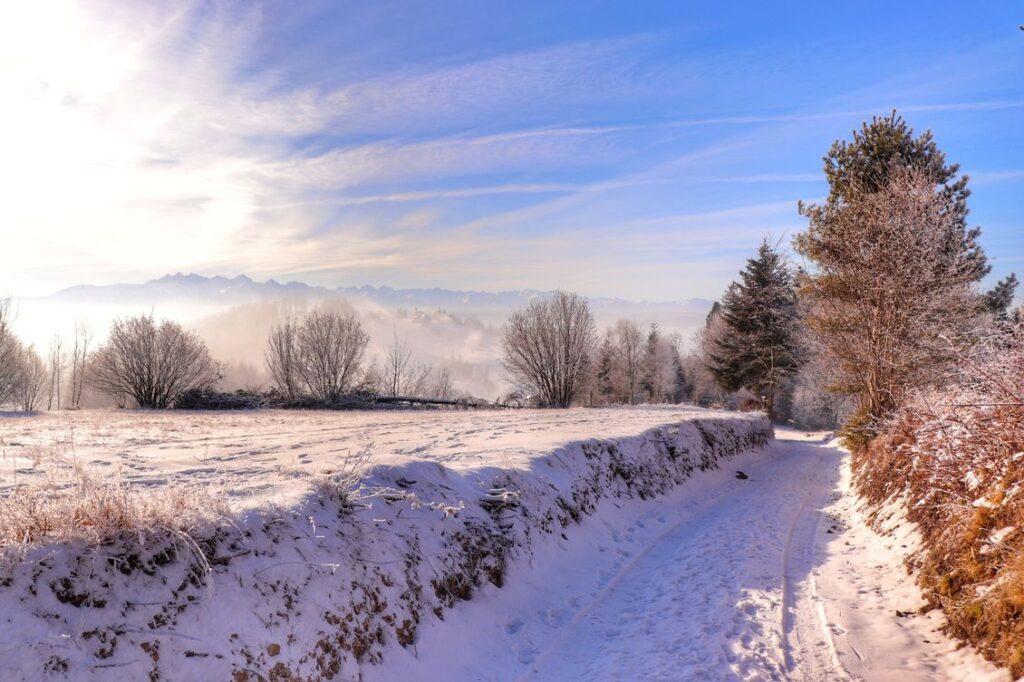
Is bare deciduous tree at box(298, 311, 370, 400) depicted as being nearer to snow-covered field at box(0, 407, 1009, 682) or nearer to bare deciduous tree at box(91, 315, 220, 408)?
bare deciduous tree at box(91, 315, 220, 408)

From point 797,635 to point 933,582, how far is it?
1972mm

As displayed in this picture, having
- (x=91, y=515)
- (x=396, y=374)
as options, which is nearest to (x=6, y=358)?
(x=396, y=374)

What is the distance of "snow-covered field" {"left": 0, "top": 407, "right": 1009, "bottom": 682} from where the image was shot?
169 inches

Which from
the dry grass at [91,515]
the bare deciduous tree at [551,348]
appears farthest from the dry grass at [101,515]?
the bare deciduous tree at [551,348]

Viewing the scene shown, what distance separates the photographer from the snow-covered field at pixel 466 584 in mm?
4301

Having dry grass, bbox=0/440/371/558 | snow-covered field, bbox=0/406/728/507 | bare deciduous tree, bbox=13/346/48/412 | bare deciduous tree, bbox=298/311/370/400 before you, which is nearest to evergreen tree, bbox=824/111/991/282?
snow-covered field, bbox=0/406/728/507

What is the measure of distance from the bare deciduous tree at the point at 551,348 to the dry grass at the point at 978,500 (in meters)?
32.6

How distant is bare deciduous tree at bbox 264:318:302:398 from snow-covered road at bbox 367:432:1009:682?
4405cm

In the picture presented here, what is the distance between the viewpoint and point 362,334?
52.2 m

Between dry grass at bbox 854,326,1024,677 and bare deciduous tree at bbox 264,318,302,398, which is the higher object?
bare deciduous tree at bbox 264,318,302,398

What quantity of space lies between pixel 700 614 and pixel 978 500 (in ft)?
12.0

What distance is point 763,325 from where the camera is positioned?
3659 cm

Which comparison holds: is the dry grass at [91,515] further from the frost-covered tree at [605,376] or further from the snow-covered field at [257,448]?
the frost-covered tree at [605,376]

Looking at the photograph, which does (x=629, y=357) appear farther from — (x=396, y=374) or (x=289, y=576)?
(x=289, y=576)
